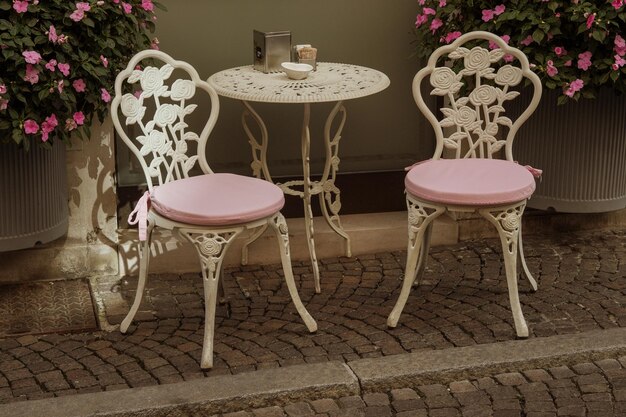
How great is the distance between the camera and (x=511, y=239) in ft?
17.6

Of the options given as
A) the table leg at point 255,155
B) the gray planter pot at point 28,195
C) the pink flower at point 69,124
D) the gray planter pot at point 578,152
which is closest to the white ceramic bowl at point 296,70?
the table leg at point 255,155

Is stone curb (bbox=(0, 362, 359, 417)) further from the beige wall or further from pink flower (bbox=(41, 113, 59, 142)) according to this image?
the beige wall

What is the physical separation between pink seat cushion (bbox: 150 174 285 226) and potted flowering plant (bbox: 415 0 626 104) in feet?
5.38

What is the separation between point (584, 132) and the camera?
259 inches

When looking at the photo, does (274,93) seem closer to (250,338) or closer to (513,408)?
(250,338)

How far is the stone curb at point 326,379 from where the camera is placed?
4.77 metres

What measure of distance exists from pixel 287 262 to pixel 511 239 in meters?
1.04

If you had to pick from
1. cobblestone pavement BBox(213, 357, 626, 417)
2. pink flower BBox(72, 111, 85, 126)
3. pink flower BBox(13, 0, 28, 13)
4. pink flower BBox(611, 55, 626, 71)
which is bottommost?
cobblestone pavement BBox(213, 357, 626, 417)

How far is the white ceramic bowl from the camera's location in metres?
5.93

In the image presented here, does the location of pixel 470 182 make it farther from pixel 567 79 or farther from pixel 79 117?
pixel 79 117

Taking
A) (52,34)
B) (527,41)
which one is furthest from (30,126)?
(527,41)

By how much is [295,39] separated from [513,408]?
8.99 feet

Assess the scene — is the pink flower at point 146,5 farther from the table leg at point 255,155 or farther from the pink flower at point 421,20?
the pink flower at point 421,20

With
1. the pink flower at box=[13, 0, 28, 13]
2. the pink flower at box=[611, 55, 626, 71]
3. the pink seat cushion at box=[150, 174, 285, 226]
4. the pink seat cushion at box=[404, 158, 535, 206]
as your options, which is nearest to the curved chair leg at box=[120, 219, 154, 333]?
the pink seat cushion at box=[150, 174, 285, 226]
